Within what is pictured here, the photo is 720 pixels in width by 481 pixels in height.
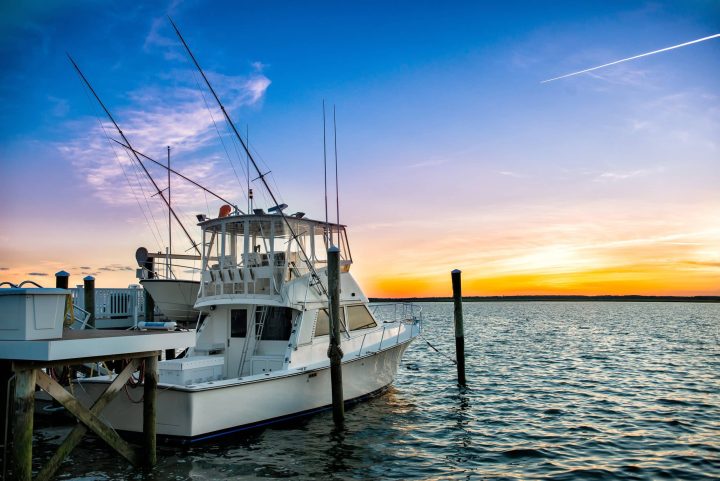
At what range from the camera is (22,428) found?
6836mm

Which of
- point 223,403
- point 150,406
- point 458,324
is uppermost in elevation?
point 458,324

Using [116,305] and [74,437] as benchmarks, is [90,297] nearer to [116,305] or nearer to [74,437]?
[116,305]

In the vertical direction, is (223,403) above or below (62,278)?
below

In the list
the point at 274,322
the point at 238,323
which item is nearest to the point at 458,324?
the point at 274,322

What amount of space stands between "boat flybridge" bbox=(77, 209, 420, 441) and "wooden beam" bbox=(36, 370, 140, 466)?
66.2 inches

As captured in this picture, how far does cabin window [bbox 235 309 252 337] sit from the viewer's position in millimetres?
14180

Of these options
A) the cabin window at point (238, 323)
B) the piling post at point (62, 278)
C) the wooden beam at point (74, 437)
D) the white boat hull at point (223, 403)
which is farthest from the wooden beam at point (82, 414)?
the piling post at point (62, 278)

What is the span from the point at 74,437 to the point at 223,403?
3.53 m

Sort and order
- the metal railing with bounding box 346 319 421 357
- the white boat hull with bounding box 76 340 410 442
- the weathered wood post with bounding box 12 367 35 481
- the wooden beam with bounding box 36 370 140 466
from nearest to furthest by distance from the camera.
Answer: the weathered wood post with bounding box 12 367 35 481
the wooden beam with bounding box 36 370 140 466
the white boat hull with bounding box 76 340 410 442
the metal railing with bounding box 346 319 421 357

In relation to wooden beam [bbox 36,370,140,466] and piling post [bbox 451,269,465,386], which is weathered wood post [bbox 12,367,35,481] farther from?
piling post [bbox 451,269,465,386]

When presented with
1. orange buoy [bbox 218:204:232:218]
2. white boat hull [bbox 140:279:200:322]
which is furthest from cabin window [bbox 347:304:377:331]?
white boat hull [bbox 140:279:200:322]

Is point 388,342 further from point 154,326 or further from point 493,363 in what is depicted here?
point 493,363

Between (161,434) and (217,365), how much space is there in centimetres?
248

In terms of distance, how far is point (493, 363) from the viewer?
999 inches
